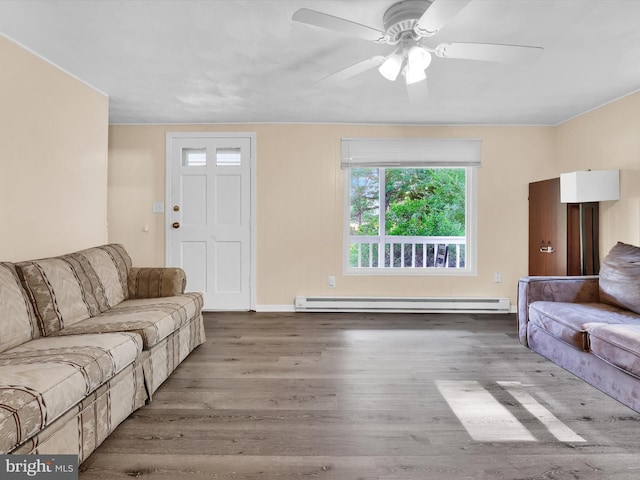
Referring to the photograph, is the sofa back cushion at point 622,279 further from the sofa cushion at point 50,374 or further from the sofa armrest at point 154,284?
the sofa armrest at point 154,284

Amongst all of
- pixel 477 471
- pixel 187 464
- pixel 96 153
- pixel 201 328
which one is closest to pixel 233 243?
pixel 201 328

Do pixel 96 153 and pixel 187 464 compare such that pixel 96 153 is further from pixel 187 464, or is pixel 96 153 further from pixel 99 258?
pixel 187 464

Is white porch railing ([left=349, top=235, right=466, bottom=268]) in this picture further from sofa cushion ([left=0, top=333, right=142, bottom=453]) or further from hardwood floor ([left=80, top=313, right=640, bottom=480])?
sofa cushion ([left=0, top=333, right=142, bottom=453])

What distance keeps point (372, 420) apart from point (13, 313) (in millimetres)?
1945

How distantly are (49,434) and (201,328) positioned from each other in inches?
62.6

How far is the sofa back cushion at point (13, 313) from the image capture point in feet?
5.42

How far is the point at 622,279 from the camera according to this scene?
244cm

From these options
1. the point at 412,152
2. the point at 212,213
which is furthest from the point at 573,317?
the point at 212,213

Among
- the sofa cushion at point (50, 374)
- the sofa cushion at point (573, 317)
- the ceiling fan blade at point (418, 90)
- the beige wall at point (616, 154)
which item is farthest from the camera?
the beige wall at point (616, 154)

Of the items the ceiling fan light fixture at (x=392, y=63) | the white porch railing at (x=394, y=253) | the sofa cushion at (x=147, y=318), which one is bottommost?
the sofa cushion at (x=147, y=318)

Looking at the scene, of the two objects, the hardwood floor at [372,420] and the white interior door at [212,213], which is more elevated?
the white interior door at [212,213]

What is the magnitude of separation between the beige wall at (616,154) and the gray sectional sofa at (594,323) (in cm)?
66

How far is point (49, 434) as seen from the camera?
1.25 metres

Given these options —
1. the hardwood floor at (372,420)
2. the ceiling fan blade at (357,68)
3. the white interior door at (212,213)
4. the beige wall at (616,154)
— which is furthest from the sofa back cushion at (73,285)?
the beige wall at (616,154)
